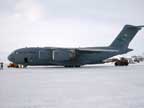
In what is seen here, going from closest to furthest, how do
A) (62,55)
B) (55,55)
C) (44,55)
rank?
(44,55) → (55,55) → (62,55)

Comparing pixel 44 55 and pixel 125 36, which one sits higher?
pixel 125 36

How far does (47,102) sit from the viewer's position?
7.42 meters

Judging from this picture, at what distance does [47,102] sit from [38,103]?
0.31 metres

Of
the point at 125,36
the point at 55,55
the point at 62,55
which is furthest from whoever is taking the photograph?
the point at 125,36

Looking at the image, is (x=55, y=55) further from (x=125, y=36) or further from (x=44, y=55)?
(x=125, y=36)

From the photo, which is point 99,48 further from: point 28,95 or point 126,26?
point 28,95

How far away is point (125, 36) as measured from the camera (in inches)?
1457

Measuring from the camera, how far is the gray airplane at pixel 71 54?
3297 cm

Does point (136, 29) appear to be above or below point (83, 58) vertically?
above

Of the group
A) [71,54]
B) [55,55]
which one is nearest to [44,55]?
[55,55]

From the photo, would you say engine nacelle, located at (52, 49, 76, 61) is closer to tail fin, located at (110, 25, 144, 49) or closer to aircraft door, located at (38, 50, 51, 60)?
aircraft door, located at (38, 50, 51, 60)

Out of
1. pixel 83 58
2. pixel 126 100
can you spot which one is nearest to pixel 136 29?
pixel 83 58

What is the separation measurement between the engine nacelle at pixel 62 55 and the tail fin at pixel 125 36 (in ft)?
24.3

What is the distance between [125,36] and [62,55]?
11254mm
